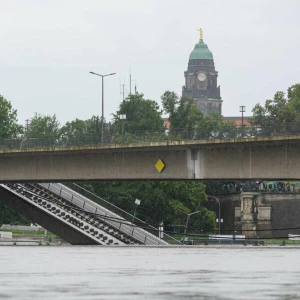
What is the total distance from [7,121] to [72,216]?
64.2 meters

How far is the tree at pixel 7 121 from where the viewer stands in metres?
150

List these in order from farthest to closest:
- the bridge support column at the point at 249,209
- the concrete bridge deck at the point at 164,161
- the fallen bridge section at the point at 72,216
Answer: the bridge support column at the point at 249,209 < the fallen bridge section at the point at 72,216 < the concrete bridge deck at the point at 164,161

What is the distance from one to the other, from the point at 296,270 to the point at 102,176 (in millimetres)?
46742

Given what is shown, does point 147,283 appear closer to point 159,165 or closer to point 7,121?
point 159,165

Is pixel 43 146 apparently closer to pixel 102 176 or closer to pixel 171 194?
pixel 102 176

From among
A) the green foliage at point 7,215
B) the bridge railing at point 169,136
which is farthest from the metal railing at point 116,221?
the green foliage at point 7,215

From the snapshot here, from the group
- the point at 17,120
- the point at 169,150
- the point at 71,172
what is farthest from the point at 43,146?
the point at 17,120

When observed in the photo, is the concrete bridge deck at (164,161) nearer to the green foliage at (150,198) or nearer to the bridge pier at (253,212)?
the green foliage at (150,198)

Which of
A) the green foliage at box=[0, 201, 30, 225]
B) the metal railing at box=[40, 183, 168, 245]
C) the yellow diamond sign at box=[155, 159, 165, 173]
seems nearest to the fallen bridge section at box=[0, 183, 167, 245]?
the metal railing at box=[40, 183, 168, 245]

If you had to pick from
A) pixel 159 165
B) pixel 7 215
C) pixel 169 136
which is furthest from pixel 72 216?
pixel 7 215

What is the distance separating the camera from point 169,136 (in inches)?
3073

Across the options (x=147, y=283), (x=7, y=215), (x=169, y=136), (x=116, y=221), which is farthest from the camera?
(x=7, y=215)

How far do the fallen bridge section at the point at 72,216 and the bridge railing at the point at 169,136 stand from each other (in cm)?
913

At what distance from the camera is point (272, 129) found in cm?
7112
